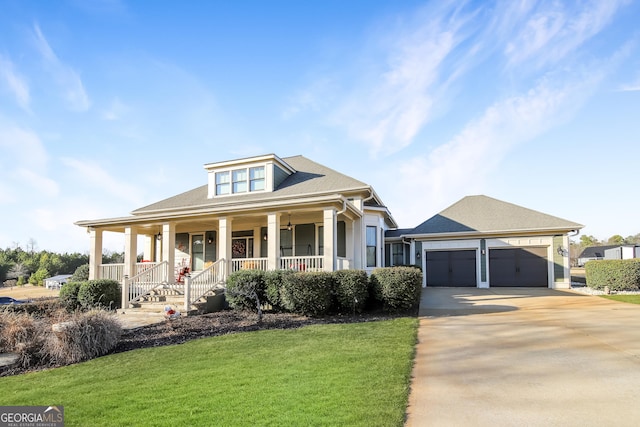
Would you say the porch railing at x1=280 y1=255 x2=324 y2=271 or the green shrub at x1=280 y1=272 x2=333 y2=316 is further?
the porch railing at x1=280 y1=255 x2=324 y2=271

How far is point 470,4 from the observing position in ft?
31.9

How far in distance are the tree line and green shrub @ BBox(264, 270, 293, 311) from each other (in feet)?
114

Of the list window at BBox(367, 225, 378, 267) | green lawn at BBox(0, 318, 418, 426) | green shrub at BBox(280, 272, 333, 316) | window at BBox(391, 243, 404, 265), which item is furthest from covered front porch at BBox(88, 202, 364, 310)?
window at BBox(391, 243, 404, 265)

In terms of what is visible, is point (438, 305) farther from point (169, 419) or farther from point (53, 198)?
point (53, 198)

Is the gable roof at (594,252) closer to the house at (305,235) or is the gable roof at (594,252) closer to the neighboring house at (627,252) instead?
the neighboring house at (627,252)

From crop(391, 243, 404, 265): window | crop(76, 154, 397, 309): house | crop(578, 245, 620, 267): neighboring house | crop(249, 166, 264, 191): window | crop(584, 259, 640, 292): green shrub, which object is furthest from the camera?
crop(578, 245, 620, 267): neighboring house

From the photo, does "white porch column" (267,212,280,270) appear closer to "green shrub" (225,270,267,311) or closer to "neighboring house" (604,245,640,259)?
"green shrub" (225,270,267,311)

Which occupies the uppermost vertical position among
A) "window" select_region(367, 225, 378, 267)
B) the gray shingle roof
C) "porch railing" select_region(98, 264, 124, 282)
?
the gray shingle roof

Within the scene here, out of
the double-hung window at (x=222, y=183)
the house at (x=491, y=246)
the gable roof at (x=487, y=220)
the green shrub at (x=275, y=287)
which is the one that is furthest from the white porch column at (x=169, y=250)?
the gable roof at (x=487, y=220)

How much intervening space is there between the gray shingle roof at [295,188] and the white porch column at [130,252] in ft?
7.79

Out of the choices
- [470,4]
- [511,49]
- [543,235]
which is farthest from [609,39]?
[543,235]

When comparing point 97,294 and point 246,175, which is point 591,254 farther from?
point 97,294

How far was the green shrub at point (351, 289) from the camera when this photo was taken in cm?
965

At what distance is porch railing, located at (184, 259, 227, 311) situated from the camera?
36.3ft
